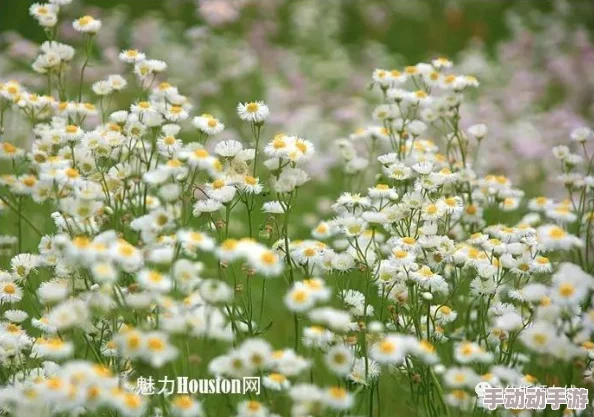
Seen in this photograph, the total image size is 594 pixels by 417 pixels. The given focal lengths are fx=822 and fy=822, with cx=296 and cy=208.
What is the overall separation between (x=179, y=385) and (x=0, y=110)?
127cm

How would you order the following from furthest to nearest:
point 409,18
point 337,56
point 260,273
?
point 409,18, point 337,56, point 260,273

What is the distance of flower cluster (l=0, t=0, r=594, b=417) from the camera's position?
1.67m

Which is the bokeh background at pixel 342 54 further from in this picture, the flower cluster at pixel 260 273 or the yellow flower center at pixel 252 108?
the yellow flower center at pixel 252 108

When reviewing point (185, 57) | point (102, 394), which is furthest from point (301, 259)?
point (185, 57)

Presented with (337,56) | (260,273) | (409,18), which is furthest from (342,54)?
(260,273)

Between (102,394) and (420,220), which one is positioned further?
(420,220)

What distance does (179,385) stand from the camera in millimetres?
1968

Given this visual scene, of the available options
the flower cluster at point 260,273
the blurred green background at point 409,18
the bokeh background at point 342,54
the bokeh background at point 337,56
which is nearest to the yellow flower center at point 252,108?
the flower cluster at point 260,273

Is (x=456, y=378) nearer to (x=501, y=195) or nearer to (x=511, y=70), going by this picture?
(x=501, y=195)

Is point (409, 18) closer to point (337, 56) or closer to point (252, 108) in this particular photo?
point (337, 56)

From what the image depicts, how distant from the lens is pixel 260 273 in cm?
229

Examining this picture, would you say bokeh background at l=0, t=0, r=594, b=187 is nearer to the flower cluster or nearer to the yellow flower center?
the flower cluster

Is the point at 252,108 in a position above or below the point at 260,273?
above

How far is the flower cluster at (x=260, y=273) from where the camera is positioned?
1672 mm
